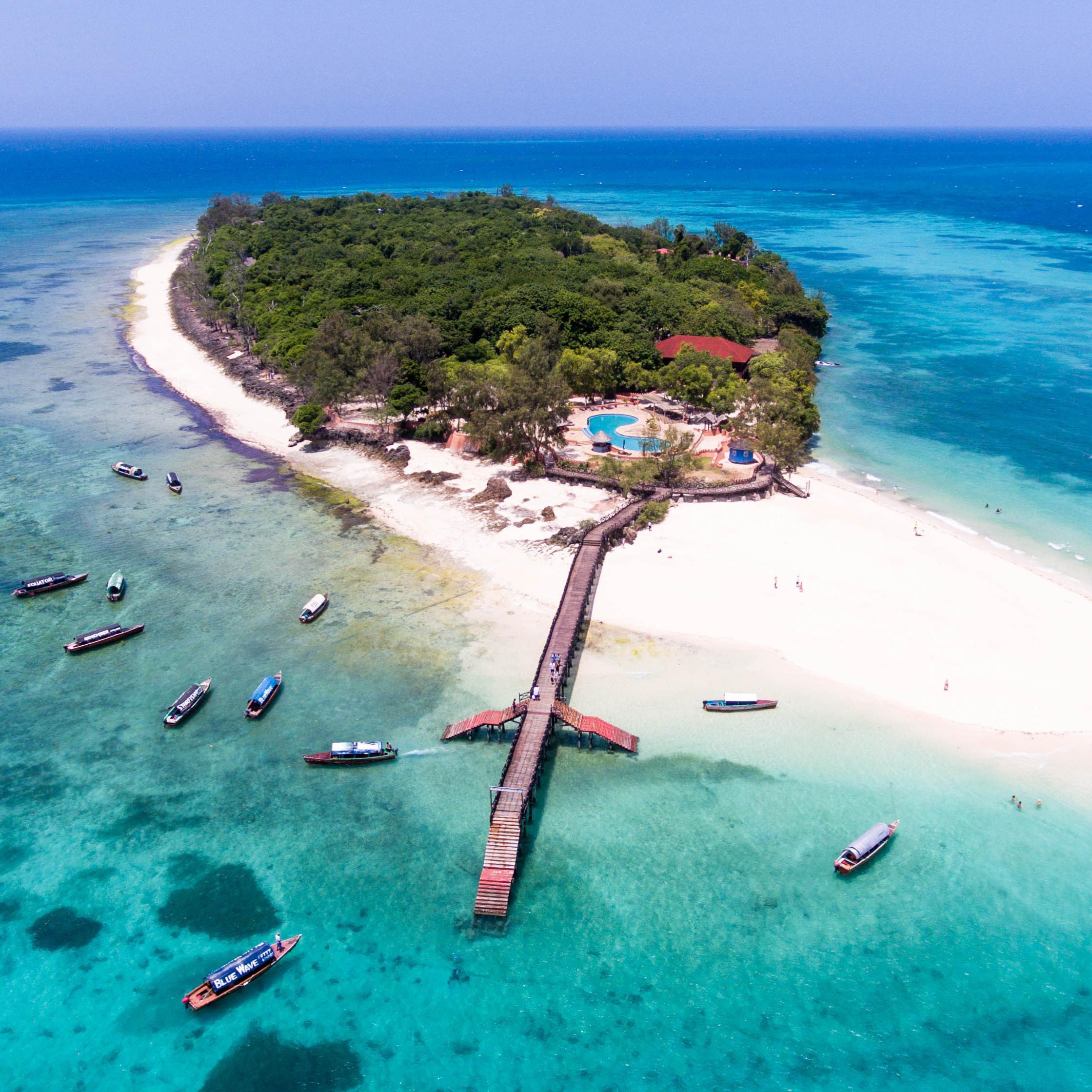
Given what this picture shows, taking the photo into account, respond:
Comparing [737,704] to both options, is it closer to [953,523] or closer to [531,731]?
[531,731]

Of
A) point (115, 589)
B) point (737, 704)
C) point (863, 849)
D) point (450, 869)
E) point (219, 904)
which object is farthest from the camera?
point (115, 589)

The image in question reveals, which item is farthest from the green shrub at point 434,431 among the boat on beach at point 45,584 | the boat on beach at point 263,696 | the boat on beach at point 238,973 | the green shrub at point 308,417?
the boat on beach at point 238,973

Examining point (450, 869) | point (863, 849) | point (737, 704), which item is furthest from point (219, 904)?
point (863, 849)

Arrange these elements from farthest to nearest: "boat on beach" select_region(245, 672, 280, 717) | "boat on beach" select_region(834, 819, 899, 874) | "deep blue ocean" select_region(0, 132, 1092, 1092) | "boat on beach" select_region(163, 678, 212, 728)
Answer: "boat on beach" select_region(245, 672, 280, 717) → "boat on beach" select_region(163, 678, 212, 728) → "boat on beach" select_region(834, 819, 899, 874) → "deep blue ocean" select_region(0, 132, 1092, 1092)

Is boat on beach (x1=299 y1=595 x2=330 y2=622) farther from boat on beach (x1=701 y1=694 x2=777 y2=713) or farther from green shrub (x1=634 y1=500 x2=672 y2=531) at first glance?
boat on beach (x1=701 y1=694 x2=777 y2=713)

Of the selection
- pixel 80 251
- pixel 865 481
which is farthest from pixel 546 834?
pixel 80 251

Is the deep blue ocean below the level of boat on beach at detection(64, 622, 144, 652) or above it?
below

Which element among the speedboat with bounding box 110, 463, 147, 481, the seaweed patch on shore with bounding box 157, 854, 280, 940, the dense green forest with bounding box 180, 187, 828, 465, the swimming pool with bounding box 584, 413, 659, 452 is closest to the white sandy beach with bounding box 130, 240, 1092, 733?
the swimming pool with bounding box 584, 413, 659, 452

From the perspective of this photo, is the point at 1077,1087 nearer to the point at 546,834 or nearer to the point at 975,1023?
the point at 975,1023

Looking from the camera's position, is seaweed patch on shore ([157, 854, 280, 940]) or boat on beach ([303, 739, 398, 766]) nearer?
seaweed patch on shore ([157, 854, 280, 940])
